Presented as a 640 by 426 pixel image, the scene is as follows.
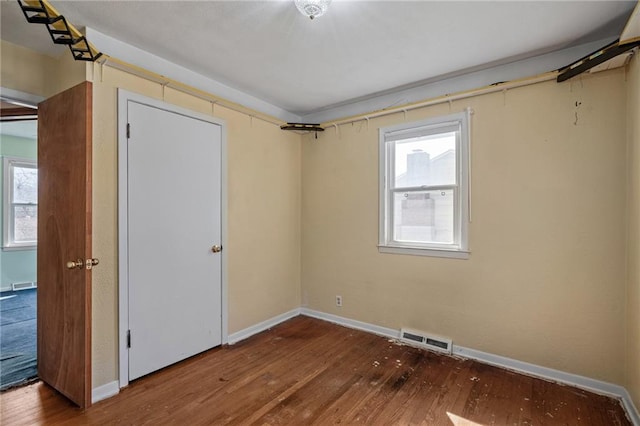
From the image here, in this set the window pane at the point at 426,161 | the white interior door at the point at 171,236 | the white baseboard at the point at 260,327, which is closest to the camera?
the white interior door at the point at 171,236

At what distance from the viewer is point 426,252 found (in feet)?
9.84

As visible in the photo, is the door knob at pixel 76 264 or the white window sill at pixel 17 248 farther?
the white window sill at pixel 17 248

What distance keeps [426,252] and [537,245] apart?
911 mm

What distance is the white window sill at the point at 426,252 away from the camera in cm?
280

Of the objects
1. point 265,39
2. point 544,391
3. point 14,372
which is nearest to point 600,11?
point 265,39

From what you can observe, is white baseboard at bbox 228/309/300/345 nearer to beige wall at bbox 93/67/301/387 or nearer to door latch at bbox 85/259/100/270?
beige wall at bbox 93/67/301/387

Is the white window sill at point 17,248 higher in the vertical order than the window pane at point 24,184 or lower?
lower

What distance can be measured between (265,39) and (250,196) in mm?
1605

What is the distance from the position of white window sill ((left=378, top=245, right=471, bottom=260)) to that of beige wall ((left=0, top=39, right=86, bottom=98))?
300cm

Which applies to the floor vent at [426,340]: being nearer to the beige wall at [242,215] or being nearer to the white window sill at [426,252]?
the white window sill at [426,252]

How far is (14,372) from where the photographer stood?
2471 millimetres

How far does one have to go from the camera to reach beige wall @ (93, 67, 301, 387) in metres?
2.17

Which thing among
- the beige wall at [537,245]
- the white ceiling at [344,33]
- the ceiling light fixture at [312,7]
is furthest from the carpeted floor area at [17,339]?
the ceiling light fixture at [312,7]

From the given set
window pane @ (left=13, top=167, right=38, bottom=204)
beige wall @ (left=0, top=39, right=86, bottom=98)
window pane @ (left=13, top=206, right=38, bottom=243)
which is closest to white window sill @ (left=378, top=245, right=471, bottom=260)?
beige wall @ (left=0, top=39, right=86, bottom=98)
